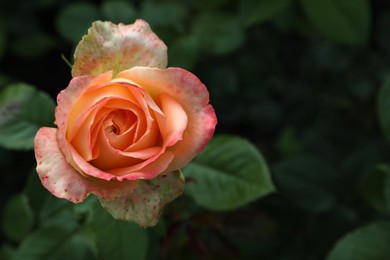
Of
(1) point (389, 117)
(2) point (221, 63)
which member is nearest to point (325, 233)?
(1) point (389, 117)

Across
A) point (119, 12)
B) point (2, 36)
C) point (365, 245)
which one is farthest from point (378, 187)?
point (2, 36)

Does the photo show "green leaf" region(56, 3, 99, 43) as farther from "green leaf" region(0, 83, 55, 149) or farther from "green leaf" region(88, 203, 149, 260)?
"green leaf" region(88, 203, 149, 260)

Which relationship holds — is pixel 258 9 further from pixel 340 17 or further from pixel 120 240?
pixel 120 240

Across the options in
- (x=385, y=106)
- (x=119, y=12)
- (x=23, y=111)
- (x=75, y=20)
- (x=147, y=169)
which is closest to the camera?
(x=147, y=169)

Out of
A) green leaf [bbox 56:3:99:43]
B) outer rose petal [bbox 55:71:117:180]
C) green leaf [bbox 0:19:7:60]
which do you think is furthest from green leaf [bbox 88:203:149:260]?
green leaf [bbox 0:19:7:60]

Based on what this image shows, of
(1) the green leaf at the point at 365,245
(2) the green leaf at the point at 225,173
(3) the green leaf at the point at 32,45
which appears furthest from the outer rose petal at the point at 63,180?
(3) the green leaf at the point at 32,45

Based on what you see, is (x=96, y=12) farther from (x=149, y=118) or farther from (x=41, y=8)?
(x=149, y=118)
